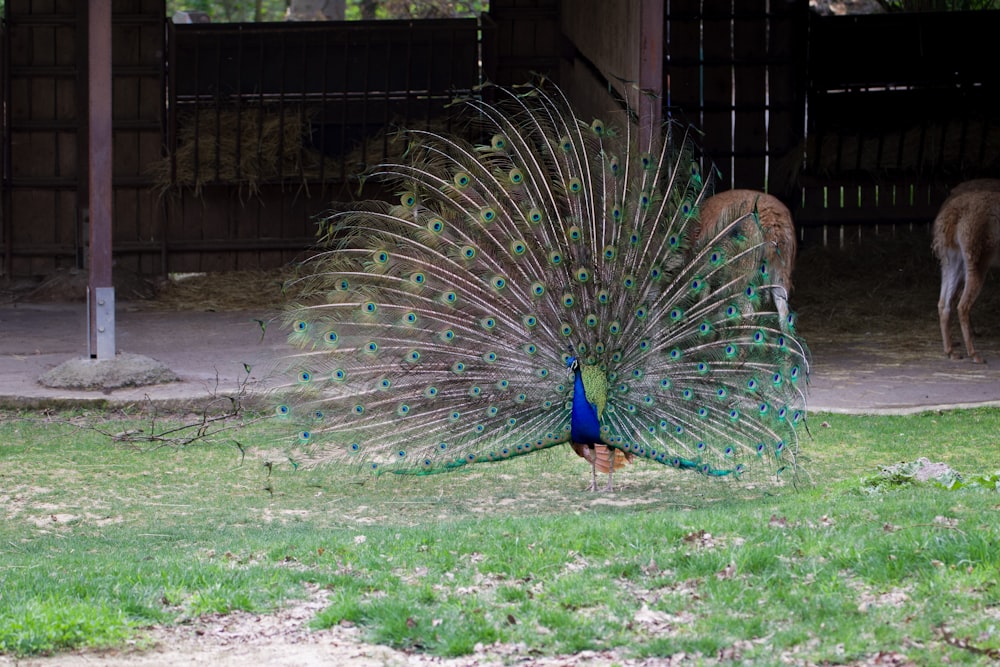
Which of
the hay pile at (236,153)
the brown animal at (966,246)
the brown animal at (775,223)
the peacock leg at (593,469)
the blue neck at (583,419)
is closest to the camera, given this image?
the blue neck at (583,419)

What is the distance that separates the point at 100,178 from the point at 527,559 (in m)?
6.43

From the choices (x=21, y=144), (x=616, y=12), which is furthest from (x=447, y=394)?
(x=21, y=144)

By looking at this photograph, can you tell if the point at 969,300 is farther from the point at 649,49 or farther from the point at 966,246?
the point at 649,49

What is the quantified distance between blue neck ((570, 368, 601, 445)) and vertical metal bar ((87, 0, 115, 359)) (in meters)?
5.02

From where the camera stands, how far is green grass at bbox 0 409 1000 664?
511 centimetres

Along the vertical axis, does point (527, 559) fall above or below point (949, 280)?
below

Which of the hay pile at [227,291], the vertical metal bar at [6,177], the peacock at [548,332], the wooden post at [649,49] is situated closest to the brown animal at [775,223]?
the wooden post at [649,49]

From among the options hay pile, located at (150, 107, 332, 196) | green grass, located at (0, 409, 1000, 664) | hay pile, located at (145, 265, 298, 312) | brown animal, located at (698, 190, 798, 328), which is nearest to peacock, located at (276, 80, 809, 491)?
green grass, located at (0, 409, 1000, 664)

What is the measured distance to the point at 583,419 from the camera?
24.7 ft

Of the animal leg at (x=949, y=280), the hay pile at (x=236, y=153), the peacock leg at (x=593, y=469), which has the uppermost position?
the hay pile at (x=236, y=153)

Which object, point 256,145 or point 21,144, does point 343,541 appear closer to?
point 256,145

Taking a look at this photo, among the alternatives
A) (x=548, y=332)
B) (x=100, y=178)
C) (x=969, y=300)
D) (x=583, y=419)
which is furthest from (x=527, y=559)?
(x=969, y=300)

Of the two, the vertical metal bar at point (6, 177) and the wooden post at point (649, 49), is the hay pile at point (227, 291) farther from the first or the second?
the wooden post at point (649, 49)

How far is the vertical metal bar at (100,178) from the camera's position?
426 inches
